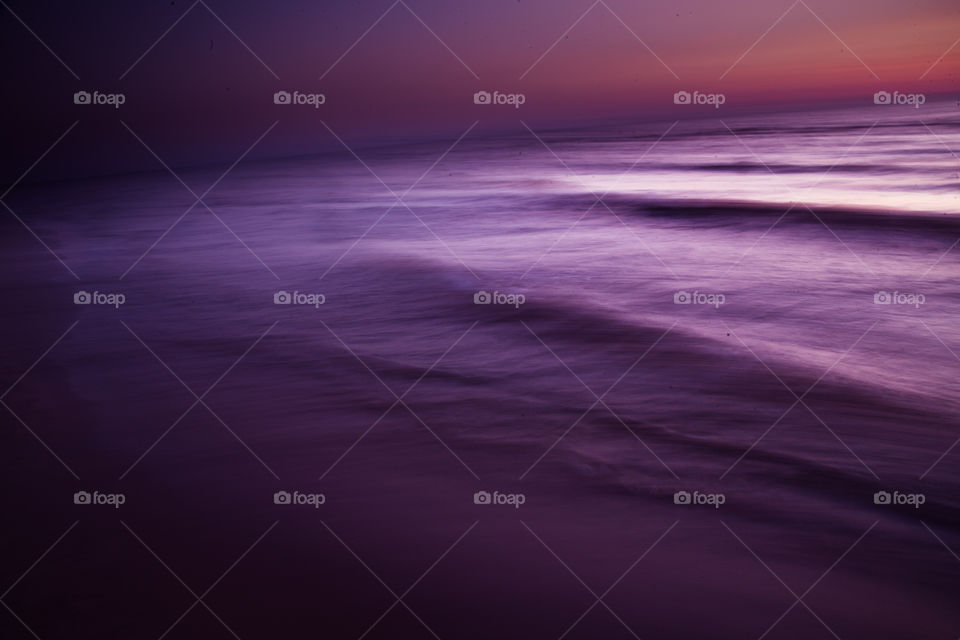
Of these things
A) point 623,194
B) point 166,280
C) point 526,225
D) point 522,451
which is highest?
point 623,194

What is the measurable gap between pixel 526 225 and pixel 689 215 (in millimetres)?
2077

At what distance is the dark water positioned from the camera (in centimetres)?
243

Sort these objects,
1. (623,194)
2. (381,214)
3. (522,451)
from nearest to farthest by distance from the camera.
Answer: (522,451)
(381,214)
(623,194)

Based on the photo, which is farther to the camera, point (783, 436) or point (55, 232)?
point (55, 232)

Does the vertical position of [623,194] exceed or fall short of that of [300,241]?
it exceeds it

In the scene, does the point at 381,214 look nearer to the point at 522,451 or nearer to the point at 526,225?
the point at 526,225

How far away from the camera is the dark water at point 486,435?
2.43m

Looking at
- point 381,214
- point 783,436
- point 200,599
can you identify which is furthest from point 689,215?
point 200,599

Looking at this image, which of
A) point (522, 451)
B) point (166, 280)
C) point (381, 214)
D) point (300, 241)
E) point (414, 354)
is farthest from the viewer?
point (381, 214)

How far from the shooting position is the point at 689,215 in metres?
9.62

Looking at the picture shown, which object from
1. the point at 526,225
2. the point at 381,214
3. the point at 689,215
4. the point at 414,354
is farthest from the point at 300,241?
the point at 689,215

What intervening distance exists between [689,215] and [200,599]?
321 inches

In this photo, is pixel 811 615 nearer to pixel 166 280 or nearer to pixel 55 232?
pixel 166 280

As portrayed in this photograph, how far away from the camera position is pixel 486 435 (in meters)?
3.49
